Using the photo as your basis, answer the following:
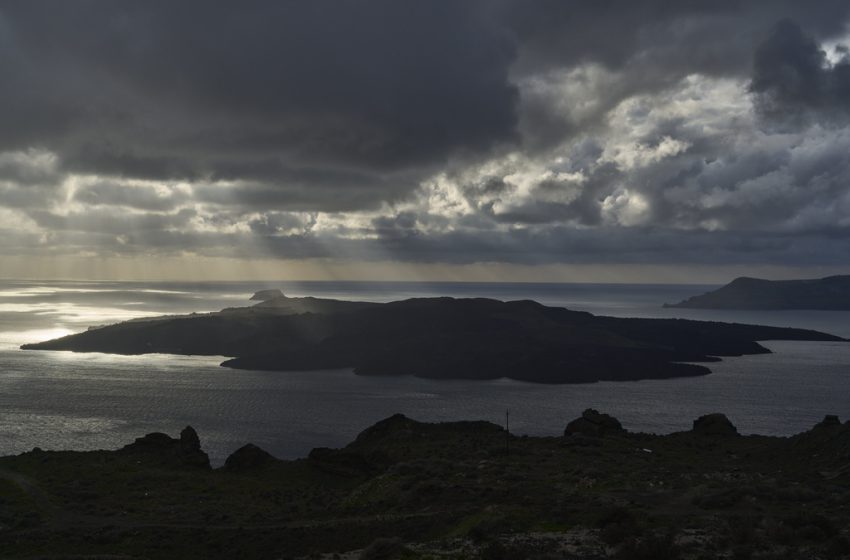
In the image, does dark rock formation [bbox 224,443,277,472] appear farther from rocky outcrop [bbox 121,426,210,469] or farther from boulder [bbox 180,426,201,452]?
boulder [bbox 180,426,201,452]

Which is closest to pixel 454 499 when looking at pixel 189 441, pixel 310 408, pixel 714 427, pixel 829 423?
pixel 189 441

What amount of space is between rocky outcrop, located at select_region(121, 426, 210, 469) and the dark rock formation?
331cm

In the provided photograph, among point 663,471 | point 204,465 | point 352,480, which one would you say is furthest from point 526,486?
point 204,465

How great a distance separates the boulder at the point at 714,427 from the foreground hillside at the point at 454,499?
3.23 ft

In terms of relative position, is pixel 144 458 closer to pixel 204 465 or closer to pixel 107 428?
pixel 204 465

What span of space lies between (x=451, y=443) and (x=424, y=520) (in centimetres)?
3023

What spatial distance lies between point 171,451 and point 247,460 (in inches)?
445

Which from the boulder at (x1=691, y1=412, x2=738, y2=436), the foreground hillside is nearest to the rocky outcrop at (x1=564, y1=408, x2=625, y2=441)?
the foreground hillside

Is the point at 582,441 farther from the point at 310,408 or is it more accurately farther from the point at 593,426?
the point at 310,408

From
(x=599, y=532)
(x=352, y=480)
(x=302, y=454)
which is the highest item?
(x=599, y=532)

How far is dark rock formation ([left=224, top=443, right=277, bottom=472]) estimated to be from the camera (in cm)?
6944

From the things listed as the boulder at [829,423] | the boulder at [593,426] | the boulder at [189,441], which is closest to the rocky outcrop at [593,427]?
the boulder at [593,426]

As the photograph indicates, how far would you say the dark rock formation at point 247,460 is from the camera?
69.4 m

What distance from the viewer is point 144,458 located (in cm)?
7200
